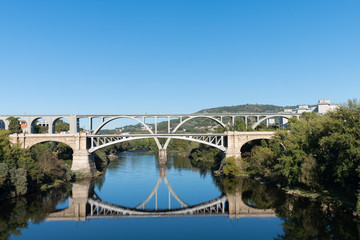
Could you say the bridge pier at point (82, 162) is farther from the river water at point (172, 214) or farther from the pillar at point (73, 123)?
the river water at point (172, 214)

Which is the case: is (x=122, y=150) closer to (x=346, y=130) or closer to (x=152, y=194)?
(x=152, y=194)

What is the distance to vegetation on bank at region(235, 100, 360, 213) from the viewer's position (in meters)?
25.1

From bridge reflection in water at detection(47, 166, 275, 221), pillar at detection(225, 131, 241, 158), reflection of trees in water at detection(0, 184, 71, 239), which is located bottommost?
bridge reflection in water at detection(47, 166, 275, 221)

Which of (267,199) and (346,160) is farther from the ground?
(346,160)

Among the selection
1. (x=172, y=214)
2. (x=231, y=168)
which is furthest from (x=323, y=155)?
(x=231, y=168)

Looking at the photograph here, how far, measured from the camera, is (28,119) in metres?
56.9

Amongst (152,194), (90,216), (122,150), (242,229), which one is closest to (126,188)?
(152,194)

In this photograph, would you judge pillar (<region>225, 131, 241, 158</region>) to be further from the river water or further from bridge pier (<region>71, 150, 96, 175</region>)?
bridge pier (<region>71, 150, 96, 175</region>)

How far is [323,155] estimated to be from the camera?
3067cm

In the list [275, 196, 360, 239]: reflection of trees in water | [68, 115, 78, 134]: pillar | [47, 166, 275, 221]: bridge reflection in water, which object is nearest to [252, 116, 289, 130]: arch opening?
[47, 166, 275, 221]: bridge reflection in water

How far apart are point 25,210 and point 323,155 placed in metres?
26.4

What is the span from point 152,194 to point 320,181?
55.7ft

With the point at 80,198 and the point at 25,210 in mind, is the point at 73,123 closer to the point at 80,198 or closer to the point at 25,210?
the point at 80,198

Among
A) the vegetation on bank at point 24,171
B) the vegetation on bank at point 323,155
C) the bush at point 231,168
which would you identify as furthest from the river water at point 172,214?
the bush at point 231,168
